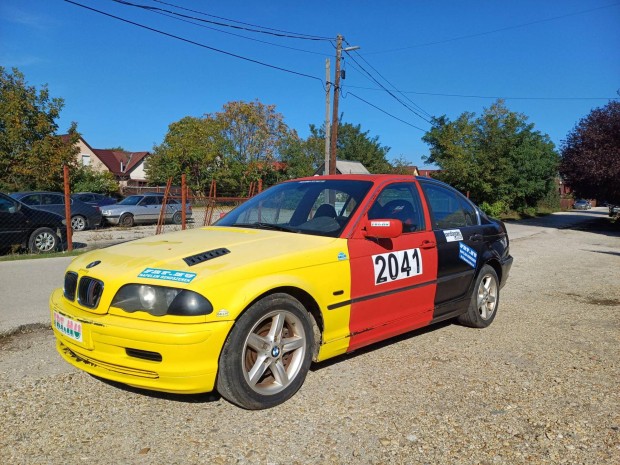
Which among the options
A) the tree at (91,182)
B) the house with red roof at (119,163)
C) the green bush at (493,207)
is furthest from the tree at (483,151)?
the house with red roof at (119,163)

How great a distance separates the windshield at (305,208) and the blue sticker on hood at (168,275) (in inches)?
46.5

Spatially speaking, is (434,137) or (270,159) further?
(270,159)

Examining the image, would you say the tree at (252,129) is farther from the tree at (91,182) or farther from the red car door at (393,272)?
the red car door at (393,272)

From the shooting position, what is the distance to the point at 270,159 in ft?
152

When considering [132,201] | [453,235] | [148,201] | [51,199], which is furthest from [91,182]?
[453,235]

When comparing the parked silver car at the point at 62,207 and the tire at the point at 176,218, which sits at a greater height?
the parked silver car at the point at 62,207

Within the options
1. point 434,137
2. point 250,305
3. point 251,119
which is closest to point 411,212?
point 250,305

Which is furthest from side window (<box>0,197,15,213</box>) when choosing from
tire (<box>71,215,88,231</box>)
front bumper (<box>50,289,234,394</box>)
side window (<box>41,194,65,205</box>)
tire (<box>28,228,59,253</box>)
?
tire (<box>71,215,88,231</box>)

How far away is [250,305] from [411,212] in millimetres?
2003

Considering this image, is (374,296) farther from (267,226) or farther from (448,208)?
(448,208)

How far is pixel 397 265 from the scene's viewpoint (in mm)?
4066

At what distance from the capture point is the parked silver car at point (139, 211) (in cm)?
2044

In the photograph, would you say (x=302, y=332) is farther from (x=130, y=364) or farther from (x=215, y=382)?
(x=130, y=364)

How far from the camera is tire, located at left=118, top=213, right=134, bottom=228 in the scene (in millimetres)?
20516
